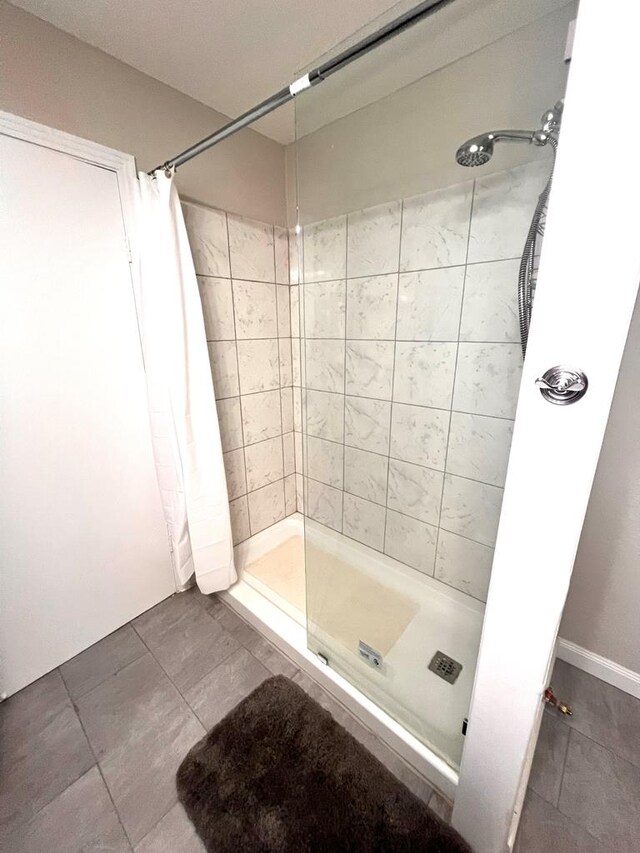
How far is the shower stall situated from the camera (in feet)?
1.81

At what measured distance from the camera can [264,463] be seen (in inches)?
74.2

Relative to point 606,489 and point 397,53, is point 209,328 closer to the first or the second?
point 397,53

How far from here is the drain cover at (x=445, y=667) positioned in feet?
3.95

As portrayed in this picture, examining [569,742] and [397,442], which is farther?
[397,442]

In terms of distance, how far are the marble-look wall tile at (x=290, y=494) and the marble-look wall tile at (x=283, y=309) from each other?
2.87 ft

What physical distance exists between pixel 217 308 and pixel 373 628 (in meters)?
1.58

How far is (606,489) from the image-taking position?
3.66 feet

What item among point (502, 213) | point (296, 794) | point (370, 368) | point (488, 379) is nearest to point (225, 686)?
point (296, 794)

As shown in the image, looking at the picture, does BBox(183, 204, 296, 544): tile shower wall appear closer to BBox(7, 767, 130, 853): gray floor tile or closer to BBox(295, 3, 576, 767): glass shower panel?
BBox(295, 3, 576, 767): glass shower panel

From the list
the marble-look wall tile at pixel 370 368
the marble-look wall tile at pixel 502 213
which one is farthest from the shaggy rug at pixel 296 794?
the marble-look wall tile at pixel 502 213

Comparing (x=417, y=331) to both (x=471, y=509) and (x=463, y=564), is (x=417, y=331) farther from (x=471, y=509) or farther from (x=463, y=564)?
(x=463, y=564)

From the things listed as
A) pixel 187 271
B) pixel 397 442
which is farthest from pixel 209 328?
pixel 397 442

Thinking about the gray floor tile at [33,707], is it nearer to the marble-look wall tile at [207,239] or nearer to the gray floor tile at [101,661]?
the gray floor tile at [101,661]

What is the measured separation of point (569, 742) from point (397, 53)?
229 cm
